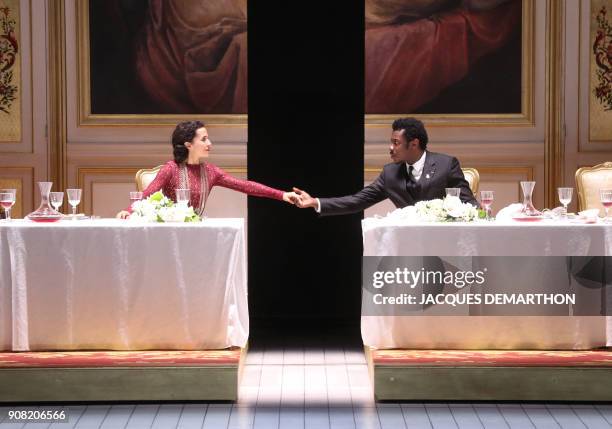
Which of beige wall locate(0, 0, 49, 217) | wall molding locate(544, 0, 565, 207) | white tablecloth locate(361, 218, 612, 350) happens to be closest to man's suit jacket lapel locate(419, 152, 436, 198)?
white tablecloth locate(361, 218, 612, 350)

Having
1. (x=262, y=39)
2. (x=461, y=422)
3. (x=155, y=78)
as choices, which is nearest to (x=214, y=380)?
(x=461, y=422)

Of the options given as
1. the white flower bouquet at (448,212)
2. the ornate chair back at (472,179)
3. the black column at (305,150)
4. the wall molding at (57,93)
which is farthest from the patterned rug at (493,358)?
the wall molding at (57,93)

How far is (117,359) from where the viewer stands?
3.73m

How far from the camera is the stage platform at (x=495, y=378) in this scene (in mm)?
3699

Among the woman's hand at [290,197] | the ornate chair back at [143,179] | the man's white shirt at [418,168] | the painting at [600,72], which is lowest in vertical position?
the woman's hand at [290,197]

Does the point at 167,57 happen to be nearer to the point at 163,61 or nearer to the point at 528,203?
the point at 163,61

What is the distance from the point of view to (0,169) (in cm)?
669

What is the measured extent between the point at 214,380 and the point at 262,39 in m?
2.33

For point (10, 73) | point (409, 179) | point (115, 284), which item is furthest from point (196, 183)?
point (10, 73)

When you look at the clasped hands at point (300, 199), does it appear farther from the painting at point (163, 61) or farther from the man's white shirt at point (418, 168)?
the painting at point (163, 61)

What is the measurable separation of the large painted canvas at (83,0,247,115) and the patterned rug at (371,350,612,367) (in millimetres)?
3335

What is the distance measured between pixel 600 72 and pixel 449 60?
119 centimetres

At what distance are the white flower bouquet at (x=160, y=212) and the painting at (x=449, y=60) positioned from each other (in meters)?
2.87

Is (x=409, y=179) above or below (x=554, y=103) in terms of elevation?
below
